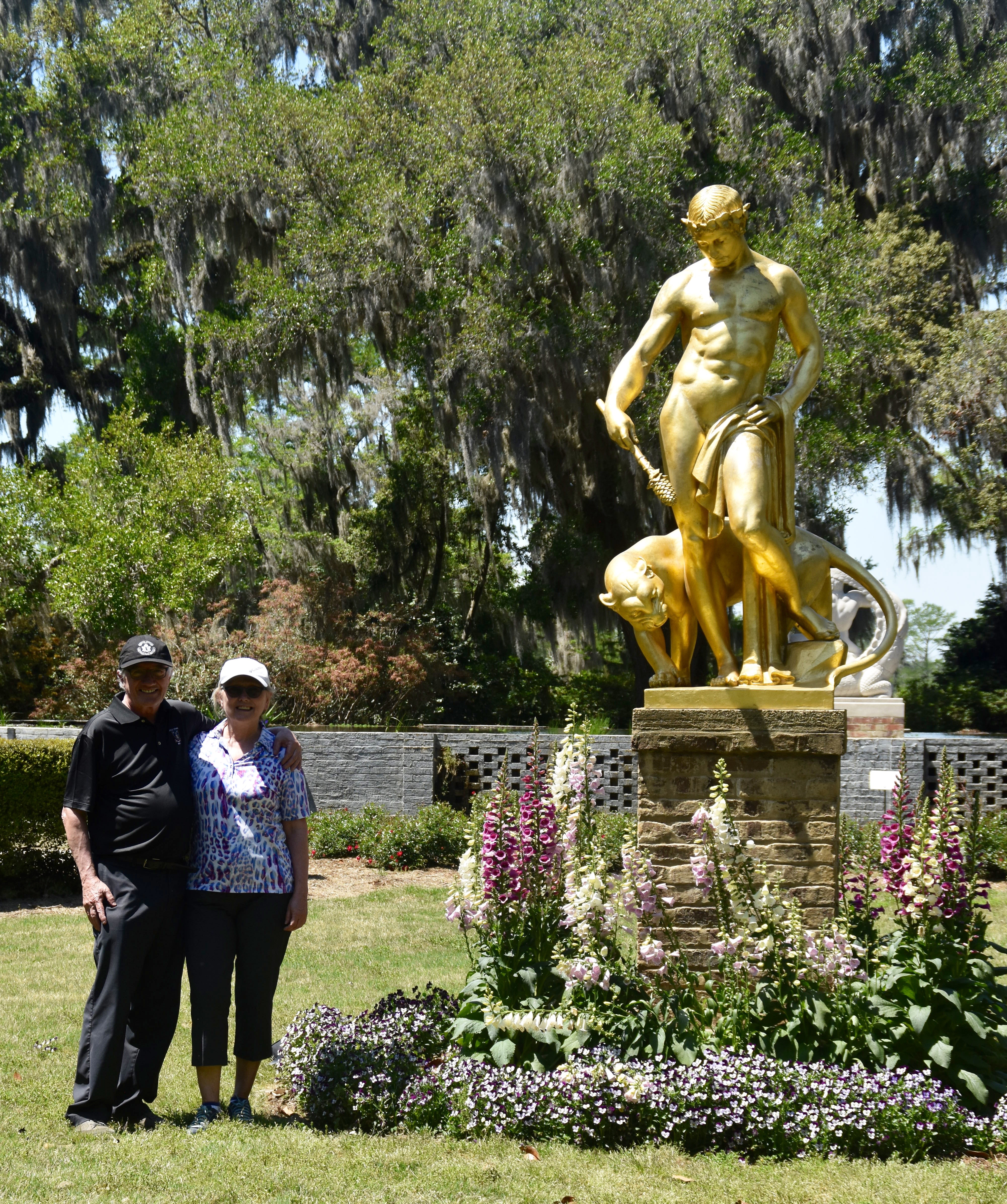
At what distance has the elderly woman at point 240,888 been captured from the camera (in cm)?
406

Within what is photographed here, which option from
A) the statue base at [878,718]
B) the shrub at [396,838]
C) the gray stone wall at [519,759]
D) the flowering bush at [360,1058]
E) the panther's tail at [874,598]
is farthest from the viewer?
the statue base at [878,718]

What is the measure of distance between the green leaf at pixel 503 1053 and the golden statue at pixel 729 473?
1.92 metres

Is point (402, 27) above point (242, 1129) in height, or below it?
above

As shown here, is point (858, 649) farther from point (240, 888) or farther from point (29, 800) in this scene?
point (240, 888)

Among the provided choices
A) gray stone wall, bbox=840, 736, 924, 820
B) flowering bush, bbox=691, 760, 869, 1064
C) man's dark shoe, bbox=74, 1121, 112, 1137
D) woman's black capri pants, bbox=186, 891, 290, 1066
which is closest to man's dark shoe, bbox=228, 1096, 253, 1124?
woman's black capri pants, bbox=186, 891, 290, 1066

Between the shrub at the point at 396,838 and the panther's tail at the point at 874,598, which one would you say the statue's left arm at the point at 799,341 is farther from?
the shrub at the point at 396,838

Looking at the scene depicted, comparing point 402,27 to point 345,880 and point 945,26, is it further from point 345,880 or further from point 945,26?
point 345,880

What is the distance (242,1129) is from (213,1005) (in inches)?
16.4

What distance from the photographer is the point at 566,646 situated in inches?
871

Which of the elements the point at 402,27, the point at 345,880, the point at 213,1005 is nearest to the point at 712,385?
the point at 213,1005

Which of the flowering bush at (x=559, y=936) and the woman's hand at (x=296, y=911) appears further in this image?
the flowering bush at (x=559, y=936)

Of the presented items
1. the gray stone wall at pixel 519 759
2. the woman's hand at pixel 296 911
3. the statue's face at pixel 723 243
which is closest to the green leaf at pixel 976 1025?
the woman's hand at pixel 296 911

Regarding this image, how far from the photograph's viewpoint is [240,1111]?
4117 millimetres

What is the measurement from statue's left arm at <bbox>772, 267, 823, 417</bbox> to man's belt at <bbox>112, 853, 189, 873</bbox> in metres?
3.31
